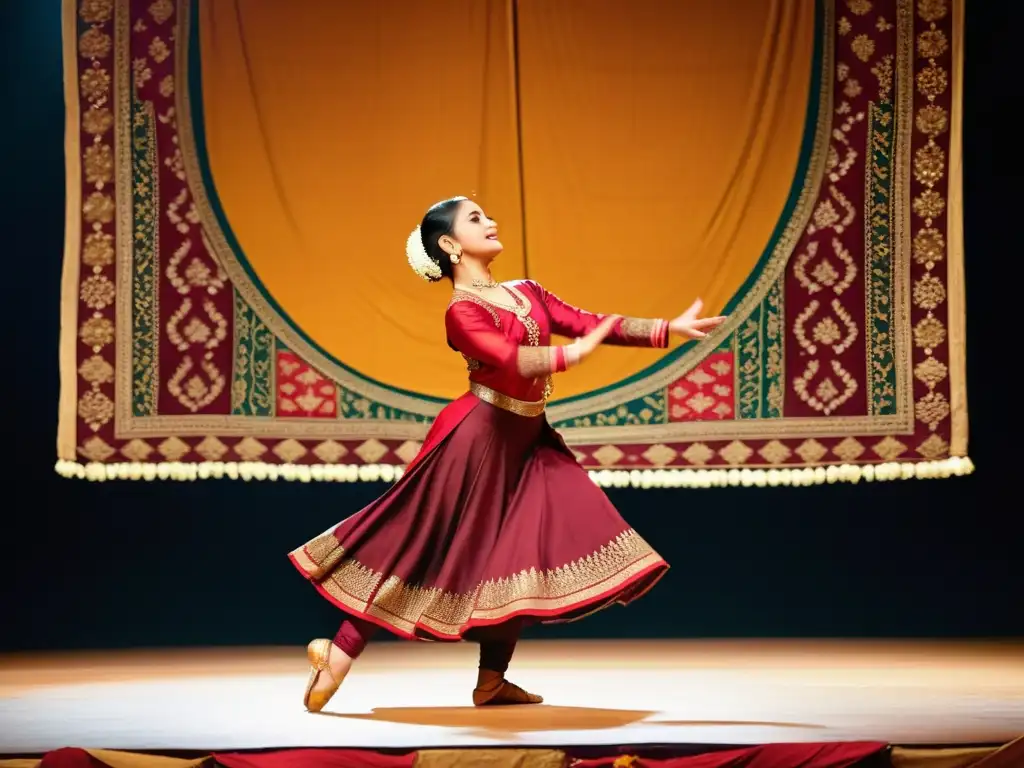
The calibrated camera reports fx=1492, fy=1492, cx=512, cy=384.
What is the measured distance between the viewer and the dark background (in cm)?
420

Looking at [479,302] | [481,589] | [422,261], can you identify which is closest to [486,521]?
A: [481,589]

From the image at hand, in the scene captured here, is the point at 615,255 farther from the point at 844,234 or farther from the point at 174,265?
the point at 174,265

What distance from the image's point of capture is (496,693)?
10.2ft

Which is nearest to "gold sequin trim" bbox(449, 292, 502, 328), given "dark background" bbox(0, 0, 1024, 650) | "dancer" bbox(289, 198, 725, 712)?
"dancer" bbox(289, 198, 725, 712)

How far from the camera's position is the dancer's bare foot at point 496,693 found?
3104mm

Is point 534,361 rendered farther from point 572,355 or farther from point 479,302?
point 479,302

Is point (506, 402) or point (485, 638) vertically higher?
point (506, 402)

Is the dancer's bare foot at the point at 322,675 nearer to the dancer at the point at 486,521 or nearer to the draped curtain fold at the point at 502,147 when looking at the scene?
the dancer at the point at 486,521

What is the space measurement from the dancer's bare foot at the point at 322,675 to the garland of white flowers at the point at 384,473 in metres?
1.07

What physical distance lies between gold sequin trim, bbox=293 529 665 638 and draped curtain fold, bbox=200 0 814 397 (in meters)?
1.13

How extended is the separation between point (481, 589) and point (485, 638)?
0.12 m

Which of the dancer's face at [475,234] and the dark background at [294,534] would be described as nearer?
the dancer's face at [475,234]

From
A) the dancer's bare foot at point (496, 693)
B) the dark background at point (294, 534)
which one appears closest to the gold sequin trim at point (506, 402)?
the dancer's bare foot at point (496, 693)

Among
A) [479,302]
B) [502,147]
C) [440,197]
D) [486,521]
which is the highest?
[502,147]
